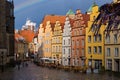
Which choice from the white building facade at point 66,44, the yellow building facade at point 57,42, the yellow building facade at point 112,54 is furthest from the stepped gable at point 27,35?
the yellow building facade at point 112,54

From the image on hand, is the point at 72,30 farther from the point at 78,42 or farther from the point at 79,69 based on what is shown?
the point at 79,69

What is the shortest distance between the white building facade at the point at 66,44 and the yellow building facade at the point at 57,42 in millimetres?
2990

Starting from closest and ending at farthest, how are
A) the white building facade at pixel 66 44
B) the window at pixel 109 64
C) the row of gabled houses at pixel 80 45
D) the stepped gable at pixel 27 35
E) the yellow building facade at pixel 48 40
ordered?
the window at pixel 109 64
the row of gabled houses at pixel 80 45
the white building facade at pixel 66 44
the yellow building facade at pixel 48 40
the stepped gable at pixel 27 35

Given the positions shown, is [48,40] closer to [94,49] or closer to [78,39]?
[78,39]

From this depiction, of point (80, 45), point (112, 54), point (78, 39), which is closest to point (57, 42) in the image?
point (78, 39)

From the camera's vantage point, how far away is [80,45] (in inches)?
2354

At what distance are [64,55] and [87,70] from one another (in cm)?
2319

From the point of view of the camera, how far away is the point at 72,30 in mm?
64000

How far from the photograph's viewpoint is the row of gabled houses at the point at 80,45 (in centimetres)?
4851

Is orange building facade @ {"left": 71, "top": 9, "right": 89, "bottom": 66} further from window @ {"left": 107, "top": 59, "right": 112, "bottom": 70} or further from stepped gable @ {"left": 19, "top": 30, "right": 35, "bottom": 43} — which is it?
stepped gable @ {"left": 19, "top": 30, "right": 35, "bottom": 43}

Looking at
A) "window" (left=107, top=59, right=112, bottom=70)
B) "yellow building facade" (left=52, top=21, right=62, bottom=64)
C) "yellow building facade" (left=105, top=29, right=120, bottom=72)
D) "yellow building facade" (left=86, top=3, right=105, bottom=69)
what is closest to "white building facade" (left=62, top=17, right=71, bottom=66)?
"yellow building facade" (left=52, top=21, right=62, bottom=64)

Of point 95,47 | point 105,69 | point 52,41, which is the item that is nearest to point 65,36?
point 52,41

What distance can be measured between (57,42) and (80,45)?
51.4 ft

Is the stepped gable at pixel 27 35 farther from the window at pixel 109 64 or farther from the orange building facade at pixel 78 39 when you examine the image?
the window at pixel 109 64
